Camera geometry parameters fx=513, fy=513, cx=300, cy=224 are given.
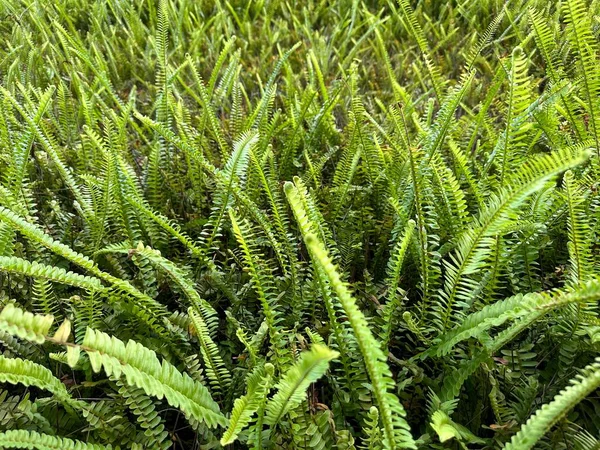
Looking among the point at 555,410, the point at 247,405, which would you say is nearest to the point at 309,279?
the point at 247,405

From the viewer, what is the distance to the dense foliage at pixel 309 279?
0.62 meters

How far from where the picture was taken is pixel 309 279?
907 millimetres


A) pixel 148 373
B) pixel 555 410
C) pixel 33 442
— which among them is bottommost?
pixel 33 442

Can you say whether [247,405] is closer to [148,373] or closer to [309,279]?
[148,373]

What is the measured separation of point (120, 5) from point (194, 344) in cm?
158

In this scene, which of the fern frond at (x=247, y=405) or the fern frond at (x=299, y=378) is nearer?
the fern frond at (x=299, y=378)

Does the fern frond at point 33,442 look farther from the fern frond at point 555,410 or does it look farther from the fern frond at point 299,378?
the fern frond at point 555,410

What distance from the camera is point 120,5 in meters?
1.94

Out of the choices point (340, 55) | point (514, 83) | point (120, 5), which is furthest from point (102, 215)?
point (120, 5)

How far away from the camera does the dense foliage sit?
2.03 ft

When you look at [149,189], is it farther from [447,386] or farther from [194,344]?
[447,386]

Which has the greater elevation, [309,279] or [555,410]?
[555,410]

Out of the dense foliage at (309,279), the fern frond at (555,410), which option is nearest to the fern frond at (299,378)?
the dense foliage at (309,279)

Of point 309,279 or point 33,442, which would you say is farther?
point 309,279
